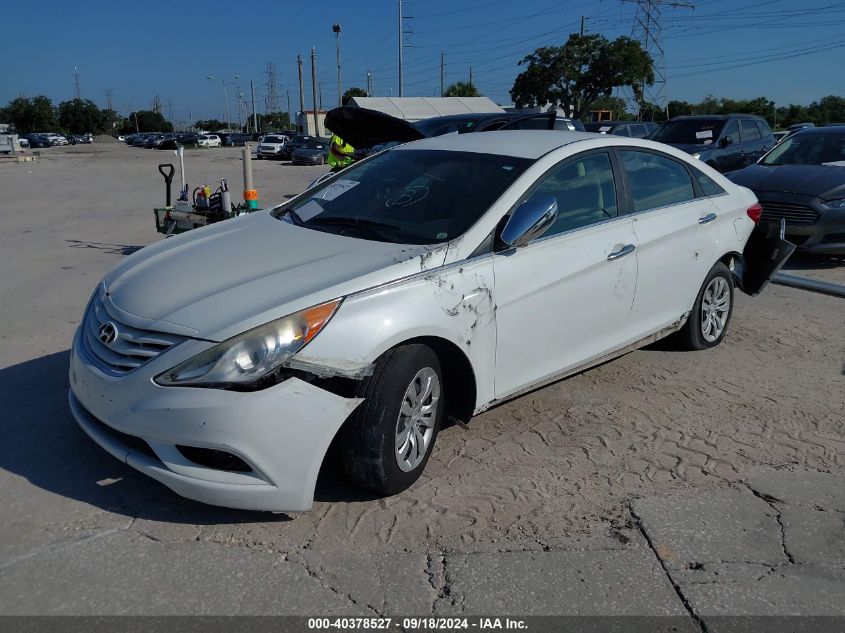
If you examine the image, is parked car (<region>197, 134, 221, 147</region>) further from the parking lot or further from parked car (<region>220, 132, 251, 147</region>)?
the parking lot

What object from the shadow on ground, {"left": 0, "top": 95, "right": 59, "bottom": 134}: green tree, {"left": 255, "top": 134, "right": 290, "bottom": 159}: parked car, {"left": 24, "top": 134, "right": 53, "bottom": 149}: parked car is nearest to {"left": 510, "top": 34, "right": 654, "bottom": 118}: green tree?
{"left": 255, "top": 134, "right": 290, "bottom": 159}: parked car

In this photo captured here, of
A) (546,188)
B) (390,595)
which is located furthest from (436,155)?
(390,595)

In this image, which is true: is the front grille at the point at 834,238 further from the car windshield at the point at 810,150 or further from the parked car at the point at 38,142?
the parked car at the point at 38,142

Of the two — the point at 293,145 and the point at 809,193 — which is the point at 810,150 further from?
the point at 293,145

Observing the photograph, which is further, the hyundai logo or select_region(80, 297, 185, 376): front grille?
the hyundai logo

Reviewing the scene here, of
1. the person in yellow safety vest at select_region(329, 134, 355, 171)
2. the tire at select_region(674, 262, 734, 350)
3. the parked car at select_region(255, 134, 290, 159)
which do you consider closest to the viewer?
the tire at select_region(674, 262, 734, 350)

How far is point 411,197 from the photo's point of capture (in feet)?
13.5

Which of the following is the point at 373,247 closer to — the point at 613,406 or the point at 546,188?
the point at 546,188

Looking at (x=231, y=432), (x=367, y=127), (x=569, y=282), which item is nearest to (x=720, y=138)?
(x=367, y=127)

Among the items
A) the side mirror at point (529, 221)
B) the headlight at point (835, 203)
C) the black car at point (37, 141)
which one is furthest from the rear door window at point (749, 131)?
the black car at point (37, 141)

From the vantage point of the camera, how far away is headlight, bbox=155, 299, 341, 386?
2859 mm

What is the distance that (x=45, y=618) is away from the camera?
2.54m

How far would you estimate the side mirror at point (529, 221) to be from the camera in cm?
361

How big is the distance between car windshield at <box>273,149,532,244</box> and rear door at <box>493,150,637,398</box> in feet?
0.88
